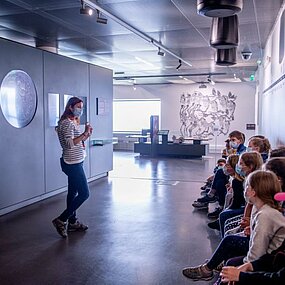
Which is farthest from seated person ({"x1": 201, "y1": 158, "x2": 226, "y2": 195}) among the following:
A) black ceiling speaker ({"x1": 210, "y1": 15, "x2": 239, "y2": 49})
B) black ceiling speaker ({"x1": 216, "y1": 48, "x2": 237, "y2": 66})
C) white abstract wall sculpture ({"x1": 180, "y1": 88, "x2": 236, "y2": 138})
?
white abstract wall sculpture ({"x1": 180, "y1": 88, "x2": 236, "y2": 138})

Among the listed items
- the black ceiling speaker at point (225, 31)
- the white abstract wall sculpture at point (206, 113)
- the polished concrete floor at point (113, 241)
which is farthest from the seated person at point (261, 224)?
the white abstract wall sculpture at point (206, 113)

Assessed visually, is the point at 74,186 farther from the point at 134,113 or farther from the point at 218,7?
the point at 134,113

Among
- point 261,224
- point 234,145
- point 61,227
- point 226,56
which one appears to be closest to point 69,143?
point 61,227

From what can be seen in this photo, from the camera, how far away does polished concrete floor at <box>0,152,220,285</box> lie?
3291mm

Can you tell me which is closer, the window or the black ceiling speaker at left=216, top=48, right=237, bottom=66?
the black ceiling speaker at left=216, top=48, right=237, bottom=66

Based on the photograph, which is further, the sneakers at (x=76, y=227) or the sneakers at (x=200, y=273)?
the sneakers at (x=76, y=227)

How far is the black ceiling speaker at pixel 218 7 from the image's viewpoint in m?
3.31

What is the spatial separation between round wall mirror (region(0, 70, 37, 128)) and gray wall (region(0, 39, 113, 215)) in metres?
0.08

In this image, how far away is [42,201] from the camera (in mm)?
6043

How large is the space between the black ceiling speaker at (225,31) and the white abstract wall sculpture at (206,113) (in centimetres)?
968

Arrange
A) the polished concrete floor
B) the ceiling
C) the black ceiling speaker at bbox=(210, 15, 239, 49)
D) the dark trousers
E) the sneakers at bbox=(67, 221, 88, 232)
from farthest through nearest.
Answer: the ceiling < the black ceiling speaker at bbox=(210, 15, 239, 49) < the sneakers at bbox=(67, 221, 88, 232) < the polished concrete floor < the dark trousers

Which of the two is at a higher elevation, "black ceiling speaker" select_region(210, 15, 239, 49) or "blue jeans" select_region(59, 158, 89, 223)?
"black ceiling speaker" select_region(210, 15, 239, 49)

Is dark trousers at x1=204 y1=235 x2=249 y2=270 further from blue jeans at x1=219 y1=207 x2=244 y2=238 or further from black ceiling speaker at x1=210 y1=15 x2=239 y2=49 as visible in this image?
black ceiling speaker at x1=210 y1=15 x2=239 y2=49

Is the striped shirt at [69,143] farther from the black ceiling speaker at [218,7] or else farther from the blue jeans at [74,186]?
the black ceiling speaker at [218,7]
